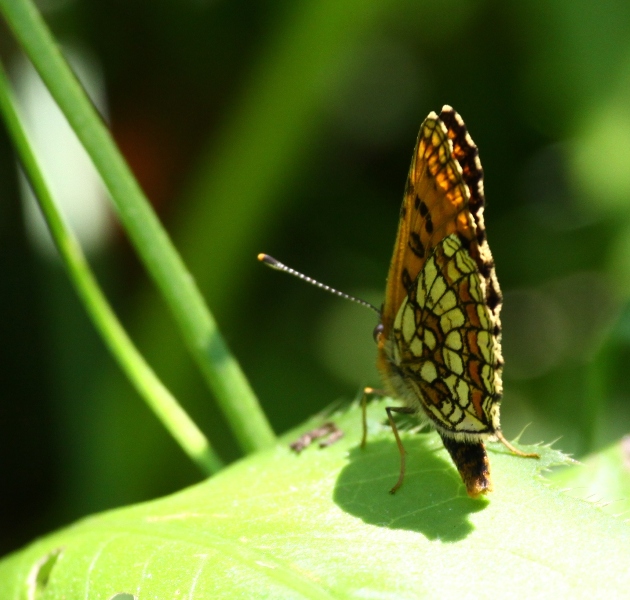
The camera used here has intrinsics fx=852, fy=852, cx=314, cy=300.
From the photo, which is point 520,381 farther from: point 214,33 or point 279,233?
point 214,33

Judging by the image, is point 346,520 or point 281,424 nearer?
point 346,520

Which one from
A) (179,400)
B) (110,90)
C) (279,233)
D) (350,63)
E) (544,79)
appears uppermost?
(110,90)

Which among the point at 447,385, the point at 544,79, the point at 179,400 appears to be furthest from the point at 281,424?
the point at 544,79

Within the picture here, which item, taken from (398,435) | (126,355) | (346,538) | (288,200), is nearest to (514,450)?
(398,435)

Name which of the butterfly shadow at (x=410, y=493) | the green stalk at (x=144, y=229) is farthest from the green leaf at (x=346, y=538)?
the green stalk at (x=144, y=229)

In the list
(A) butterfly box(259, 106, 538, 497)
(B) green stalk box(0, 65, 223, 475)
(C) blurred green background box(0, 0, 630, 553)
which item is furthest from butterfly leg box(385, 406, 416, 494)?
(C) blurred green background box(0, 0, 630, 553)

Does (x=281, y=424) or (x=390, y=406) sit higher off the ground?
(x=390, y=406)

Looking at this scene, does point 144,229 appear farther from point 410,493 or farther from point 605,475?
point 605,475
